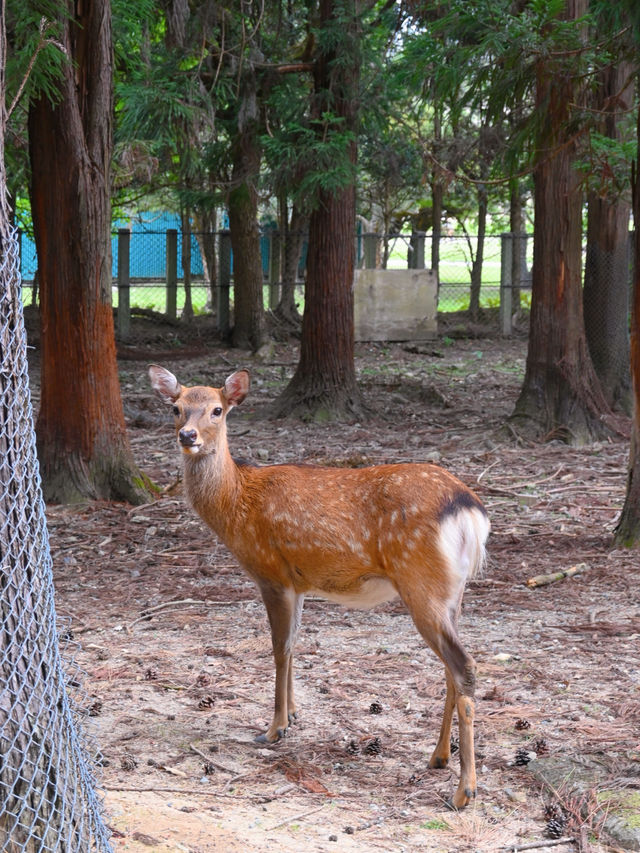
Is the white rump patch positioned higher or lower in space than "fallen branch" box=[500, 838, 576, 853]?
higher

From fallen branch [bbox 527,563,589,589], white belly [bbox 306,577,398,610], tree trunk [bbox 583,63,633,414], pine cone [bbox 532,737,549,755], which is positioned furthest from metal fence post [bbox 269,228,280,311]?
pine cone [bbox 532,737,549,755]

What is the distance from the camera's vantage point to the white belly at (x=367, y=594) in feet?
15.3

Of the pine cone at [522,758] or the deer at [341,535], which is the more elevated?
the deer at [341,535]

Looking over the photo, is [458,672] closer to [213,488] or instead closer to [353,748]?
[353,748]

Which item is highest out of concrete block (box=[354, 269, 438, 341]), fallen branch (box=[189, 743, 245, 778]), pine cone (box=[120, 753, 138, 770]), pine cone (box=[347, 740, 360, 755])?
concrete block (box=[354, 269, 438, 341])

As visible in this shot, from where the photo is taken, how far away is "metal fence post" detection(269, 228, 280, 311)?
22.9 metres

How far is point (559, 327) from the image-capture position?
39.2ft

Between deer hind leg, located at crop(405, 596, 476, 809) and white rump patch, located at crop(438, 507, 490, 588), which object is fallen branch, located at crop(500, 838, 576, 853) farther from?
white rump patch, located at crop(438, 507, 490, 588)

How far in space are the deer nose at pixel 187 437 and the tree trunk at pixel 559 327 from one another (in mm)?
7506

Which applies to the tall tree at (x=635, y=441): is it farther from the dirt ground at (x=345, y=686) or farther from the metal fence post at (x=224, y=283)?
the metal fence post at (x=224, y=283)

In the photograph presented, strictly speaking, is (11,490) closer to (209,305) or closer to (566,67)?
(566,67)

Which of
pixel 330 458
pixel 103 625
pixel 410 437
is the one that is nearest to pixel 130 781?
pixel 103 625

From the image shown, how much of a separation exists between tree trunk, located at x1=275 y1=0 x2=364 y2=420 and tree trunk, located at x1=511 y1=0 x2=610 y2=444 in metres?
2.38

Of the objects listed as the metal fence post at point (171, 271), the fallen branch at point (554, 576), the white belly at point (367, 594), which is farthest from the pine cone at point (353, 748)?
the metal fence post at point (171, 271)
